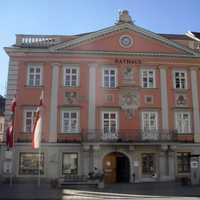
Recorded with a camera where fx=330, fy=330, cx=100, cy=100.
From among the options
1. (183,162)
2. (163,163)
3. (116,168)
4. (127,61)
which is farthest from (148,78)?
(116,168)

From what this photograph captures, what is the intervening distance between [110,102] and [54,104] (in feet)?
15.3

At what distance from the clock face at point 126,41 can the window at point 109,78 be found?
8.34ft

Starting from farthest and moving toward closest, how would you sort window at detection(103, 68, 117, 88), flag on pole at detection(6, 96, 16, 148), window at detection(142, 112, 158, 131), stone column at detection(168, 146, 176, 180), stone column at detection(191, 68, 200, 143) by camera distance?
1. window at detection(103, 68, 117, 88)
2. stone column at detection(191, 68, 200, 143)
3. window at detection(142, 112, 158, 131)
4. stone column at detection(168, 146, 176, 180)
5. flag on pole at detection(6, 96, 16, 148)

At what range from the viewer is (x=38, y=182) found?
24.7 meters

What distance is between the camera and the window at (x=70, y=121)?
26984mm

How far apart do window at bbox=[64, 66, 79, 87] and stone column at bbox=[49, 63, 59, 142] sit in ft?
2.54

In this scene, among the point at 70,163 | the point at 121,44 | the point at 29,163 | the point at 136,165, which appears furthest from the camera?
the point at 121,44

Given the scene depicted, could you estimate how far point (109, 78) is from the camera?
93.0ft

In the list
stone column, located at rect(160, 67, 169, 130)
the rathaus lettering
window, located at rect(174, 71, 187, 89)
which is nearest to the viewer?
stone column, located at rect(160, 67, 169, 130)

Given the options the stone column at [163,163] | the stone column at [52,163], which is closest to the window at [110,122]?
the stone column at [163,163]

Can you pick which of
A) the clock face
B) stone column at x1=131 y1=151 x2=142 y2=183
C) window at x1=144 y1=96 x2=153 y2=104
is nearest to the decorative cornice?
the clock face

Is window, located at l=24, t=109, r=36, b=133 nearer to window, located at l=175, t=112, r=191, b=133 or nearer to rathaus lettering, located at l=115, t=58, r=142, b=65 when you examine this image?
rathaus lettering, located at l=115, t=58, r=142, b=65

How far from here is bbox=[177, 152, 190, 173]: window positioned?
90.0ft

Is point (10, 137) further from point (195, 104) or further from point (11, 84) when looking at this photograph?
point (195, 104)
